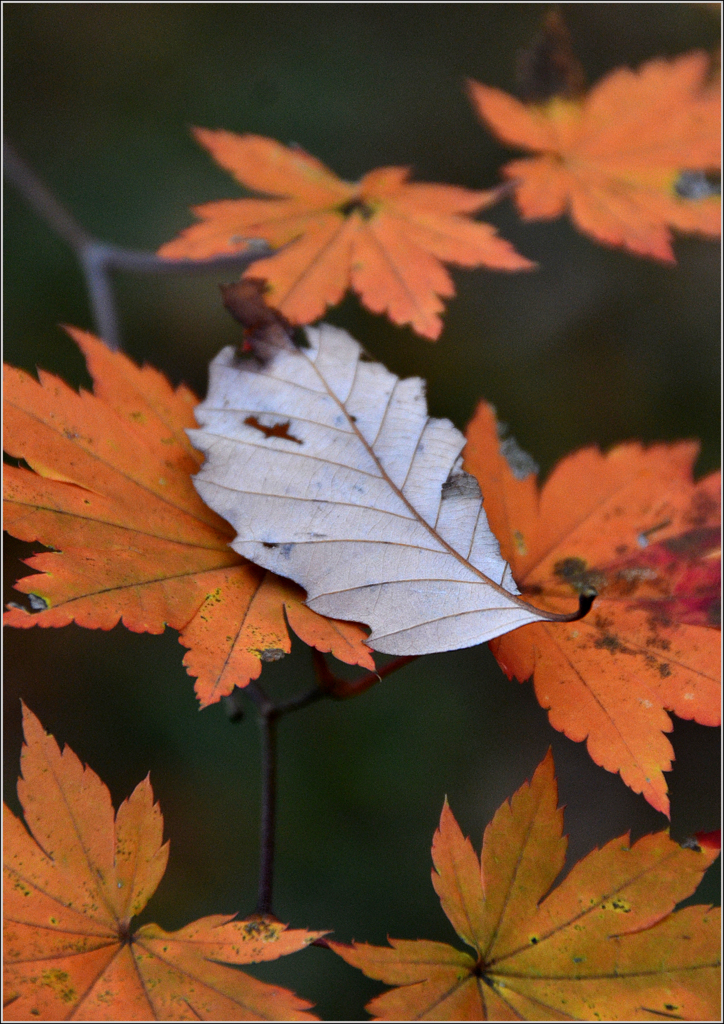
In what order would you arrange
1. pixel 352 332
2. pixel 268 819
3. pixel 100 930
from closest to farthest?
1. pixel 100 930
2. pixel 268 819
3. pixel 352 332

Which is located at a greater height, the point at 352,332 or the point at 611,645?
the point at 352,332

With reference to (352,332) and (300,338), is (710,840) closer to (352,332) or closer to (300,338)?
(300,338)

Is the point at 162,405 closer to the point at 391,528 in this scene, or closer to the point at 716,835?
the point at 391,528

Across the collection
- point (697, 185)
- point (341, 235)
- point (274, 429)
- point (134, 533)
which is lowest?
point (134, 533)

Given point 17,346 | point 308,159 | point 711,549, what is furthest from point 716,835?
point 17,346

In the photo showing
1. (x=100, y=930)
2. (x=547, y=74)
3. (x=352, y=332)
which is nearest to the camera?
(x=100, y=930)

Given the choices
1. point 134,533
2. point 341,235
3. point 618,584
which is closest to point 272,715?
point 134,533
